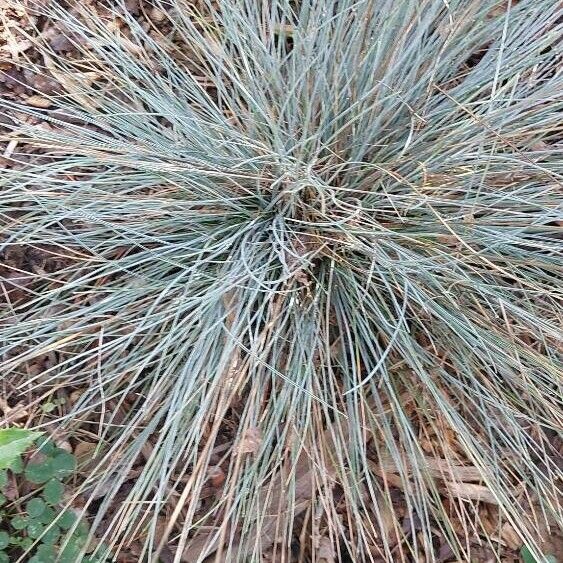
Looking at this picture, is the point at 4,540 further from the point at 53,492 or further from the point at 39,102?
the point at 39,102

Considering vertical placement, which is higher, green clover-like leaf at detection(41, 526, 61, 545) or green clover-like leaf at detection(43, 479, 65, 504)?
green clover-like leaf at detection(43, 479, 65, 504)

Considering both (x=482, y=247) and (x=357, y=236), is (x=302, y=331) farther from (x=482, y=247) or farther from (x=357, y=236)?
(x=482, y=247)

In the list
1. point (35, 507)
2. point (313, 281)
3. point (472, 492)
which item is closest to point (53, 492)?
point (35, 507)

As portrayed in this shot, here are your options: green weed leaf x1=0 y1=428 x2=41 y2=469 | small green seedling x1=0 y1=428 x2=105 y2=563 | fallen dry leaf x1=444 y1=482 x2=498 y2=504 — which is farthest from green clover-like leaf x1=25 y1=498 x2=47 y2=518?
fallen dry leaf x1=444 y1=482 x2=498 y2=504

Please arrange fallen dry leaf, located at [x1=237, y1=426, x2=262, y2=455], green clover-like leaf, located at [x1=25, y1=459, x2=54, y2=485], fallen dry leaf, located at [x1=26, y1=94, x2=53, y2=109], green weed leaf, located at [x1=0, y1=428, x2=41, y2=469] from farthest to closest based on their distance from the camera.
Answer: fallen dry leaf, located at [x1=26, y1=94, x2=53, y2=109], green clover-like leaf, located at [x1=25, y1=459, x2=54, y2=485], fallen dry leaf, located at [x1=237, y1=426, x2=262, y2=455], green weed leaf, located at [x1=0, y1=428, x2=41, y2=469]

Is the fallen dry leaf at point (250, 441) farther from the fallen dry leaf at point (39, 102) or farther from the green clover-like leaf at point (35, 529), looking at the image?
the fallen dry leaf at point (39, 102)

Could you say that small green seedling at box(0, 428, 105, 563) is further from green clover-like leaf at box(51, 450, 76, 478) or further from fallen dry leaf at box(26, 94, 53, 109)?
fallen dry leaf at box(26, 94, 53, 109)

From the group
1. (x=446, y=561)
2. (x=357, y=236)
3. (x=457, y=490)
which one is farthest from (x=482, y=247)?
(x=446, y=561)

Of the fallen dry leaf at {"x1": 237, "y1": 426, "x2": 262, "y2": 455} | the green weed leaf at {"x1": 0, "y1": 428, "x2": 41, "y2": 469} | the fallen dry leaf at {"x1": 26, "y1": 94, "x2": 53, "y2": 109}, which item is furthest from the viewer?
the fallen dry leaf at {"x1": 26, "y1": 94, "x2": 53, "y2": 109}
